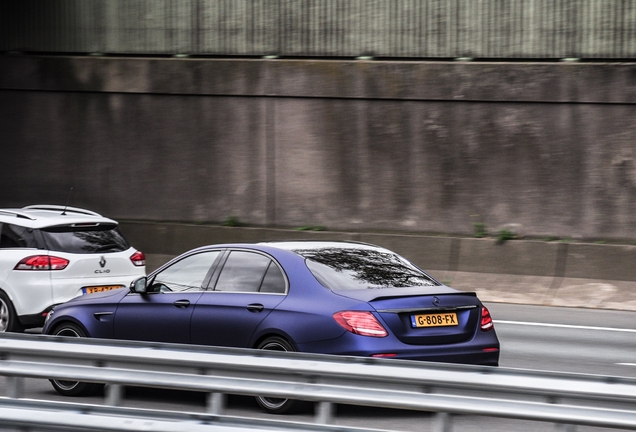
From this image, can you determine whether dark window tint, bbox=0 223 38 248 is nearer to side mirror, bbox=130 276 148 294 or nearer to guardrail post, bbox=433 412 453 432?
side mirror, bbox=130 276 148 294

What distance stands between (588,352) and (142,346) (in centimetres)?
679

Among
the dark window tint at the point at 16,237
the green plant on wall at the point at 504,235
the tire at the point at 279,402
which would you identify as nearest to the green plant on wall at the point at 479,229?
the green plant on wall at the point at 504,235

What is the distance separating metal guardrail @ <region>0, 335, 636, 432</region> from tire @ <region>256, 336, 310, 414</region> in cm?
160

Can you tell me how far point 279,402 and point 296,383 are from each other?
2223 mm

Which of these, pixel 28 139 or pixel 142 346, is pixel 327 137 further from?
pixel 142 346

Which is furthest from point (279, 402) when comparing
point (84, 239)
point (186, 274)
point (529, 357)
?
point (84, 239)

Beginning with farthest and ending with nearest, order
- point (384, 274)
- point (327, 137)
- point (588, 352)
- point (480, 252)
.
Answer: point (327, 137) < point (480, 252) < point (588, 352) < point (384, 274)

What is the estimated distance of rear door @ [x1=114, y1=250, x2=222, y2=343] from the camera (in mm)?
8484

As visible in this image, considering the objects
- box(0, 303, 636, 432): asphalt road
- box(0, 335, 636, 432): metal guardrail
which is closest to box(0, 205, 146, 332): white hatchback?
box(0, 303, 636, 432): asphalt road

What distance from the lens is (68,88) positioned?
21.3 metres

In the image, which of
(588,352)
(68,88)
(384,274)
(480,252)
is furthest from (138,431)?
(68,88)

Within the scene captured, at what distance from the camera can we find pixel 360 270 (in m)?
8.12

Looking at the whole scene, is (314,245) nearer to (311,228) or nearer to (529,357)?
(529,357)

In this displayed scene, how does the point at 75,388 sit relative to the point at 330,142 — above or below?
below
